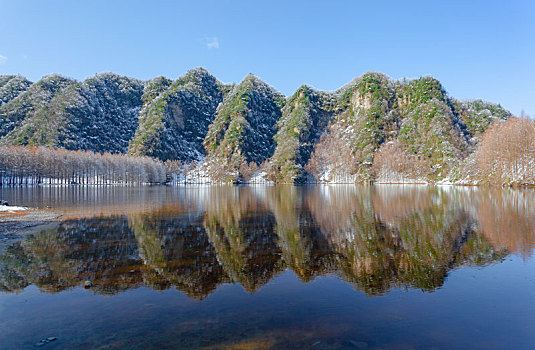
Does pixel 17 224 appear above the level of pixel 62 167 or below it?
below

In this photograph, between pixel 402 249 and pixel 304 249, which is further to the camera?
pixel 304 249

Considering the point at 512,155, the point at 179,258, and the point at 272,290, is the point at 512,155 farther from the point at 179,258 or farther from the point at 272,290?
the point at 179,258

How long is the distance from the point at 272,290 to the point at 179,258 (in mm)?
6849

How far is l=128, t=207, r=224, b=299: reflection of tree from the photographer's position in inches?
509

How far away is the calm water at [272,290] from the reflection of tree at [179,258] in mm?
109

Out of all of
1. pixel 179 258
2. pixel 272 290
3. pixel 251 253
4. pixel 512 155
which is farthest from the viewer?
pixel 512 155

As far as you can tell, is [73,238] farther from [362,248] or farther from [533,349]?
[533,349]

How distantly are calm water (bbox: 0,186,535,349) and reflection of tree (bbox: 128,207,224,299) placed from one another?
0.36ft

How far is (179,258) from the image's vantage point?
1659 centimetres

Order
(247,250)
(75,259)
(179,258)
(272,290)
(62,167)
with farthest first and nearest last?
(62,167), (247,250), (179,258), (75,259), (272,290)

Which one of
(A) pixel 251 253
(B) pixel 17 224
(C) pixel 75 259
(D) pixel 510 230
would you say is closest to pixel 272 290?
(A) pixel 251 253

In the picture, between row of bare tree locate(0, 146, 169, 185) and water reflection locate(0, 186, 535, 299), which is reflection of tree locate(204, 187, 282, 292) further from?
row of bare tree locate(0, 146, 169, 185)

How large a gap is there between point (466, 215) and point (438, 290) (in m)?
24.7

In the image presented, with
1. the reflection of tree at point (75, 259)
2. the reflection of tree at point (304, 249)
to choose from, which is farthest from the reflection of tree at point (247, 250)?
the reflection of tree at point (75, 259)
